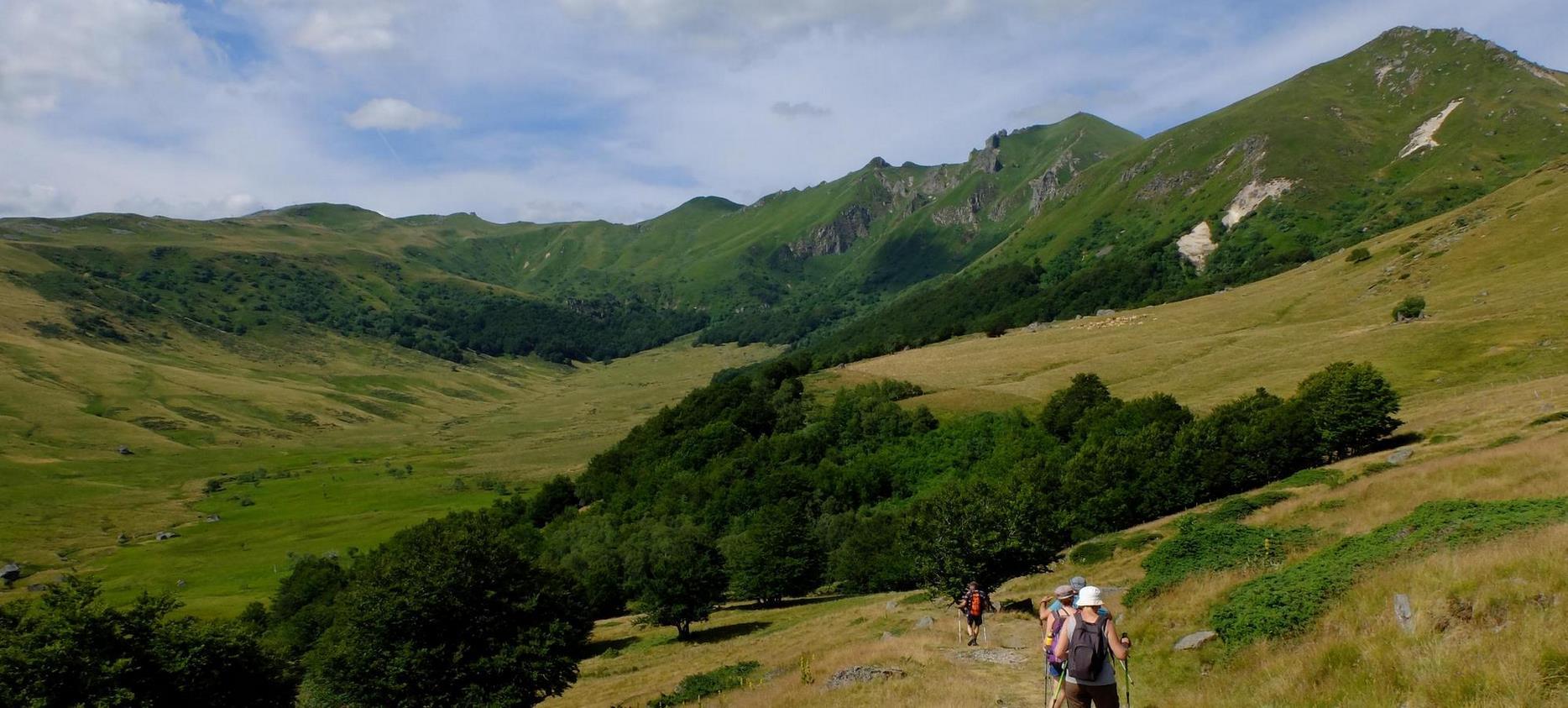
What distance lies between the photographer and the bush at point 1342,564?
1673 cm

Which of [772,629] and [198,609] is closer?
[772,629]

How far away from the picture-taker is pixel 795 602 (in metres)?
80.3

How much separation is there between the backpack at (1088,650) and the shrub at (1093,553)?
4004cm

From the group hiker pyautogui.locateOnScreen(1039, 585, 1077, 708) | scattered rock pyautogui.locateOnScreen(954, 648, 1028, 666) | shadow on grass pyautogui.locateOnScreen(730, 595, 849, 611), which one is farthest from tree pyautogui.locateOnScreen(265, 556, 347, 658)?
hiker pyautogui.locateOnScreen(1039, 585, 1077, 708)

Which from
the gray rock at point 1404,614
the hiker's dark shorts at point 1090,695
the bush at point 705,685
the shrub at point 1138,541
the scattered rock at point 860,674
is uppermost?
the hiker's dark shorts at point 1090,695

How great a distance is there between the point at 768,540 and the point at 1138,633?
60.3m

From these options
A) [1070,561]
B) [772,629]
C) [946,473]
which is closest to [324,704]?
[772,629]

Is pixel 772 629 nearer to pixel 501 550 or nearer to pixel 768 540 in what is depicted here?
pixel 768 540

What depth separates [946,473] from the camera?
9844 centimetres

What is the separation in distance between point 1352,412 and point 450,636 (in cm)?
6848

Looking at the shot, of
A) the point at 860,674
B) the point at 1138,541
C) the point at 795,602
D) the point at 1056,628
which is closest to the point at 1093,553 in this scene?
the point at 1138,541

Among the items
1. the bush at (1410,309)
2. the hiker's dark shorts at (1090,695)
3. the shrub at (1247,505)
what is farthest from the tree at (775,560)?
the bush at (1410,309)

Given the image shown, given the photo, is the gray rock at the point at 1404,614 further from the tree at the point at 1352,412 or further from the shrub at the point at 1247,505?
the tree at the point at 1352,412

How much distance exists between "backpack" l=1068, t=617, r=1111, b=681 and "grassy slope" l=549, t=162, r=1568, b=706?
13.3ft
